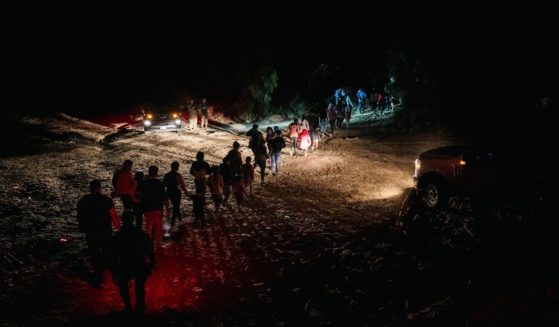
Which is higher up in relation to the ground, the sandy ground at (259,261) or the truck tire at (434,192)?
the truck tire at (434,192)

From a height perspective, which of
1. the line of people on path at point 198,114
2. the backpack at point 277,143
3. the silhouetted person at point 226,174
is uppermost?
the line of people on path at point 198,114

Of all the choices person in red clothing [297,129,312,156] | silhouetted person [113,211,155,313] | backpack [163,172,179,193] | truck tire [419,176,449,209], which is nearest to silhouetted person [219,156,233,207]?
backpack [163,172,179,193]

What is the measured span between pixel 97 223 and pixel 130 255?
1.46 metres

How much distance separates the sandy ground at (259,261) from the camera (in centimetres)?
625

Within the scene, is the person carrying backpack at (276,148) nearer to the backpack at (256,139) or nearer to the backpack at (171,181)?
the backpack at (256,139)

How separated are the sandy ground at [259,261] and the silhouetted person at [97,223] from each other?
1.35 feet

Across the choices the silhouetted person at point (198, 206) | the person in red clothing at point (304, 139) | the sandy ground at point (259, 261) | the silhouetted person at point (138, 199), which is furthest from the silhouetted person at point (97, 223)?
the person in red clothing at point (304, 139)

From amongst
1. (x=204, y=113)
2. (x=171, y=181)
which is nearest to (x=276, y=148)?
(x=171, y=181)

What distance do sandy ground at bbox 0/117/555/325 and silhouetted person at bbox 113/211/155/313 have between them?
2.14 feet

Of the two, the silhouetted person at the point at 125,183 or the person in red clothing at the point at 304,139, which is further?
the person in red clothing at the point at 304,139

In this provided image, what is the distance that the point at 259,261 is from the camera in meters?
8.11

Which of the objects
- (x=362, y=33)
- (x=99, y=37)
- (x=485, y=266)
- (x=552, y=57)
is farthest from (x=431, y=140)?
(x=99, y=37)

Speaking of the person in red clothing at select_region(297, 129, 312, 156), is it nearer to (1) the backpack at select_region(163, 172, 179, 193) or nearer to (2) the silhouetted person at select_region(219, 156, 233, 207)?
(2) the silhouetted person at select_region(219, 156, 233, 207)

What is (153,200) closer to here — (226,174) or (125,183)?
(125,183)
